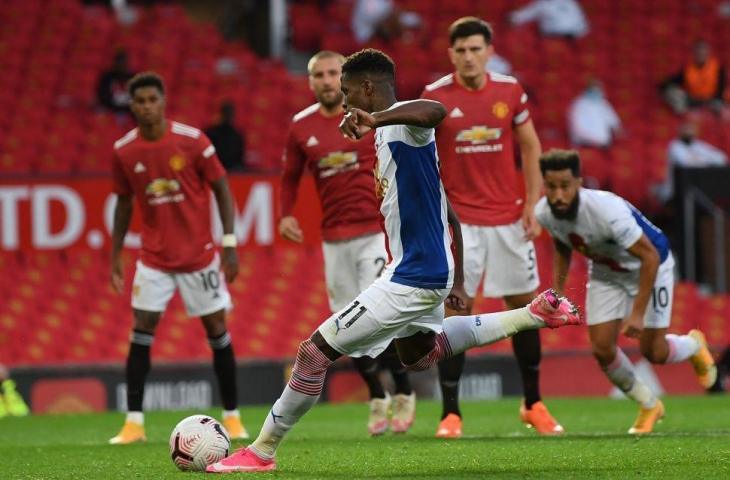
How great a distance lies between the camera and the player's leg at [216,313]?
31.2 feet

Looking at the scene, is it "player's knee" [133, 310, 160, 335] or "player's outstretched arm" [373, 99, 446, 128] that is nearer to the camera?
"player's outstretched arm" [373, 99, 446, 128]

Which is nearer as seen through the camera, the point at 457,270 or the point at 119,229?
the point at 457,270

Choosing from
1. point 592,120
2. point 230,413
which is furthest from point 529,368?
point 592,120

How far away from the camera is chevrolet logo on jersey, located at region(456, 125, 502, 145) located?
913 centimetres

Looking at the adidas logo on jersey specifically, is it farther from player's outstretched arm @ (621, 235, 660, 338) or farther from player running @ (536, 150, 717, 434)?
player's outstretched arm @ (621, 235, 660, 338)

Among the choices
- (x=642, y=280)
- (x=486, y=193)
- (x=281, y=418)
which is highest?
(x=486, y=193)

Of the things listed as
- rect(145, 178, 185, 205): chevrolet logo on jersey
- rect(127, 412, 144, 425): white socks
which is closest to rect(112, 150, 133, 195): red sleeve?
rect(145, 178, 185, 205): chevrolet logo on jersey

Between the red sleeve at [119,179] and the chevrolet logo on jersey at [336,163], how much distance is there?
4.26 ft

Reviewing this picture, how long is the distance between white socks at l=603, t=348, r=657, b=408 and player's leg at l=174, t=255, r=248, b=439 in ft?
7.89

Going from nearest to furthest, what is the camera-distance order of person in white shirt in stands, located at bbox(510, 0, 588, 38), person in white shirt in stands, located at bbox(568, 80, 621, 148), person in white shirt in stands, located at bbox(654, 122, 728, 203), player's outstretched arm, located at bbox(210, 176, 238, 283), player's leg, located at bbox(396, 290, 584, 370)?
player's leg, located at bbox(396, 290, 584, 370)
player's outstretched arm, located at bbox(210, 176, 238, 283)
person in white shirt in stands, located at bbox(654, 122, 728, 203)
person in white shirt in stands, located at bbox(568, 80, 621, 148)
person in white shirt in stands, located at bbox(510, 0, 588, 38)

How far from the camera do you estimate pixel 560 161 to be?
8.40 meters

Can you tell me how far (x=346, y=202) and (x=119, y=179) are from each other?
60.4 inches

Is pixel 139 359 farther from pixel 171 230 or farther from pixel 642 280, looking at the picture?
pixel 642 280

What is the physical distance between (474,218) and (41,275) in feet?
25.4
